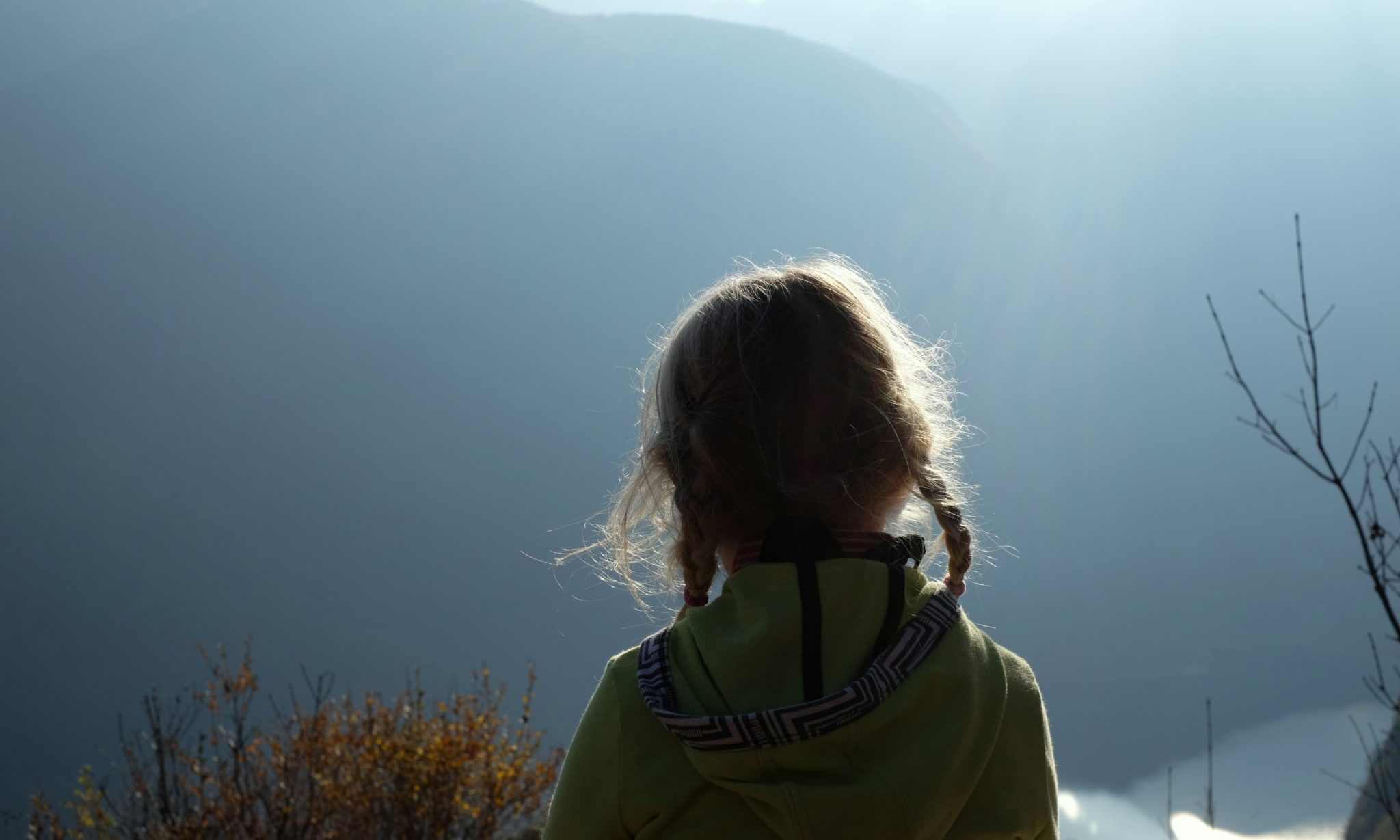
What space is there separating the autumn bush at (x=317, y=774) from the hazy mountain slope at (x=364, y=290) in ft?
94.9

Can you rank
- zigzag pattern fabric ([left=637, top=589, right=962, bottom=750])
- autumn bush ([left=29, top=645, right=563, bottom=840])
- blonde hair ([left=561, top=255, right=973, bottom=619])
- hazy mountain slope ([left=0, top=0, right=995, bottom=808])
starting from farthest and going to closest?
hazy mountain slope ([left=0, top=0, right=995, bottom=808])
autumn bush ([left=29, top=645, right=563, bottom=840])
blonde hair ([left=561, top=255, right=973, bottom=619])
zigzag pattern fabric ([left=637, top=589, right=962, bottom=750])

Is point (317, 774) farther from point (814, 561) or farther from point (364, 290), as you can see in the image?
point (364, 290)

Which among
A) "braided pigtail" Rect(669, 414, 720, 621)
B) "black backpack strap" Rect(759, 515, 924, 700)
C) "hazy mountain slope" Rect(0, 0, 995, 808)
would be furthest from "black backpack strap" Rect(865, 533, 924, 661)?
"hazy mountain slope" Rect(0, 0, 995, 808)

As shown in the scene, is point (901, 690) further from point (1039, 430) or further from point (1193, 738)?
point (1039, 430)

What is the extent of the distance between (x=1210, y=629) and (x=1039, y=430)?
680 inches

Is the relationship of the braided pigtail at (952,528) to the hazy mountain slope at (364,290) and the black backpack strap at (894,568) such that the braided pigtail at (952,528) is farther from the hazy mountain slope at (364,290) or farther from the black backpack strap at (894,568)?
the hazy mountain slope at (364,290)

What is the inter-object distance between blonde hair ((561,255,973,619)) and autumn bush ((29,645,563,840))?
3017 millimetres

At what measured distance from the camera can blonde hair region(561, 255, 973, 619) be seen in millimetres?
890

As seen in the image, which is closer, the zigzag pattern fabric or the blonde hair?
the zigzag pattern fabric

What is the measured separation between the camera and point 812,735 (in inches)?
29.4

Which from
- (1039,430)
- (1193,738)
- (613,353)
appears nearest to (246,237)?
(613,353)

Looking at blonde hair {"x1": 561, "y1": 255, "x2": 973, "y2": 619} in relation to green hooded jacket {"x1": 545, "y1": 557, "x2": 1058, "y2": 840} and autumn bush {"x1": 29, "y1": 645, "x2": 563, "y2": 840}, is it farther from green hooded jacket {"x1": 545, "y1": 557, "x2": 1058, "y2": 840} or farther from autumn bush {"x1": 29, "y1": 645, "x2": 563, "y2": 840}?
autumn bush {"x1": 29, "y1": 645, "x2": 563, "y2": 840}

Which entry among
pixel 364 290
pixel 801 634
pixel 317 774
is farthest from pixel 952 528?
pixel 364 290

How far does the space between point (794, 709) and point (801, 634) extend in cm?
7
